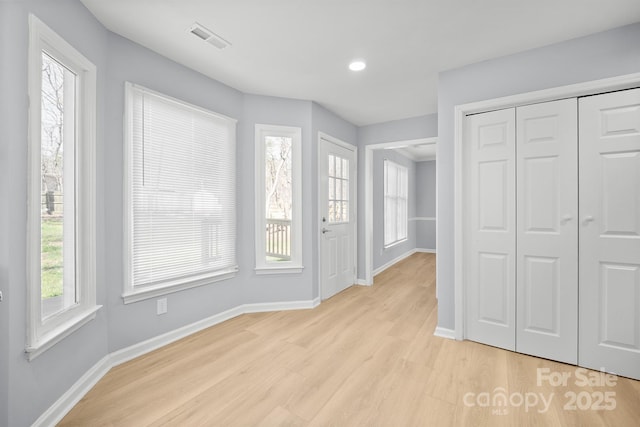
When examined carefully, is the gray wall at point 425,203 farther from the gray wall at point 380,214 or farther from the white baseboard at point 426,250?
the gray wall at point 380,214

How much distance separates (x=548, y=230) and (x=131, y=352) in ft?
11.6

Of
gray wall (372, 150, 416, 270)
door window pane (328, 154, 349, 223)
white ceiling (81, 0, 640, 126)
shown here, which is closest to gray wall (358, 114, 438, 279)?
door window pane (328, 154, 349, 223)

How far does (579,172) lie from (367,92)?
6.95 feet

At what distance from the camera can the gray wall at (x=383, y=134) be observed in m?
3.98

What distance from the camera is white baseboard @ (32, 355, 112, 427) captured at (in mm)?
1494

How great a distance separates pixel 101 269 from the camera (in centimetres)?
204

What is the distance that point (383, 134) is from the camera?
14.2ft

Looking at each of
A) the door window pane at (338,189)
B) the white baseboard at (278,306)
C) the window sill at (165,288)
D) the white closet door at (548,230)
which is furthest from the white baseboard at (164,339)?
the white closet door at (548,230)

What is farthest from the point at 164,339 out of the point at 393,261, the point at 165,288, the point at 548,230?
the point at 393,261

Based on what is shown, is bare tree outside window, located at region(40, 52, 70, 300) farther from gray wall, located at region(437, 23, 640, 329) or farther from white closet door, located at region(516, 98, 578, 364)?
white closet door, located at region(516, 98, 578, 364)

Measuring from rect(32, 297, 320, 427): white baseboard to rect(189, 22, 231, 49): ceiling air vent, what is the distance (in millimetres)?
2542

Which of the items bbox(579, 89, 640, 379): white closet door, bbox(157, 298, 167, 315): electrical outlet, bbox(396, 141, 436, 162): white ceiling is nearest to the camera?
bbox(579, 89, 640, 379): white closet door

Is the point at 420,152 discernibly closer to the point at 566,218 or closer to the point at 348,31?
the point at 566,218

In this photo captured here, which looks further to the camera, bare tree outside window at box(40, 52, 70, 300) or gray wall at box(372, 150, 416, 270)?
gray wall at box(372, 150, 416, 270)
